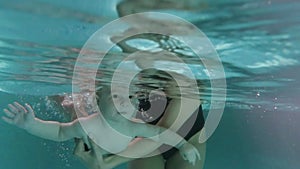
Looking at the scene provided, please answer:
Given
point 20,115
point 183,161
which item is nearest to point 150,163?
point 183,161

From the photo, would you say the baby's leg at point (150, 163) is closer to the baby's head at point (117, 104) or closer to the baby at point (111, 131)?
the baby at point (111, 131)

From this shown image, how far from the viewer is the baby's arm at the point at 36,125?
737 cm

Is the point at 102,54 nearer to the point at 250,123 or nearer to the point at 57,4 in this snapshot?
the point at 57,4

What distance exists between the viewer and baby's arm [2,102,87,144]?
7367 millimetres

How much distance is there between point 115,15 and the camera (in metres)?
6.50

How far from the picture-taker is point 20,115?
7.39 meters

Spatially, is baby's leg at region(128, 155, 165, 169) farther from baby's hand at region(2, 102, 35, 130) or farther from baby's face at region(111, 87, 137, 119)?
baby's hand at region(2, 102, 35, 130)

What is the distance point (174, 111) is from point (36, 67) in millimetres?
4669

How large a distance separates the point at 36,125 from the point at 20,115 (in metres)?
0.38

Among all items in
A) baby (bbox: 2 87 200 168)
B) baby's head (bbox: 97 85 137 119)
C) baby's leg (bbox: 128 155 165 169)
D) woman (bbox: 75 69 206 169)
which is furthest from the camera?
baby's leg (bbox: 128 155 165 169)

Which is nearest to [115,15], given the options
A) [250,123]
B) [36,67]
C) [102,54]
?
[102,54]

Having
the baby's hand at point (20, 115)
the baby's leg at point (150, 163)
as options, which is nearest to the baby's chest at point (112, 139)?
the baby's leg at point (150, 163)

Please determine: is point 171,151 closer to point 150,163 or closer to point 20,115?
point 150,163

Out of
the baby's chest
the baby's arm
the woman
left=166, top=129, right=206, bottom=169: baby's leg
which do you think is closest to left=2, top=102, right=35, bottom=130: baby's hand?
the baby's arm
